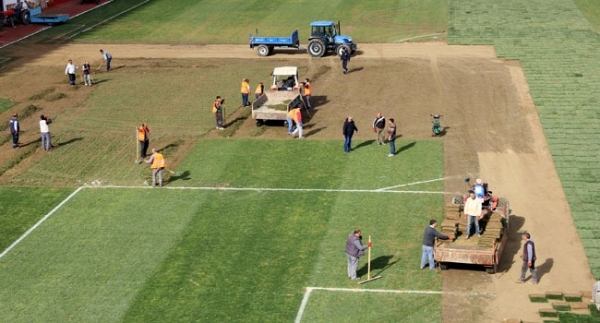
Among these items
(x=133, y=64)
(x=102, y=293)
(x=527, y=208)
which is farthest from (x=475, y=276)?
(x=133, y=64)

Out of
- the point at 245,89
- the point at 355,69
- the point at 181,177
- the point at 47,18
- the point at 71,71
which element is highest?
the point at 47,18

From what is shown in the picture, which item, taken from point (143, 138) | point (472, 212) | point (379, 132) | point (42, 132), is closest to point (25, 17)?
point (42, 132)

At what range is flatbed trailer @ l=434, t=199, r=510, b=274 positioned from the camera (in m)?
31.2

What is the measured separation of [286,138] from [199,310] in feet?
57.2

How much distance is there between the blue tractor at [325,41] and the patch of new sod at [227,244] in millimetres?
18321

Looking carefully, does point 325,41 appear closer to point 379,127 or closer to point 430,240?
point 379,127

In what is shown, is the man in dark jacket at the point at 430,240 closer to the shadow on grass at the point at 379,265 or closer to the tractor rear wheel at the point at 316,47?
the shadow on grass at the point at 379,265

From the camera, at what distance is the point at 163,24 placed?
72.8 m

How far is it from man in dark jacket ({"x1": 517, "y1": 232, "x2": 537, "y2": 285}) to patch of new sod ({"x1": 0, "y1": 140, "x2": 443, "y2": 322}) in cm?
301

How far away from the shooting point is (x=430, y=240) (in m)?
31.5

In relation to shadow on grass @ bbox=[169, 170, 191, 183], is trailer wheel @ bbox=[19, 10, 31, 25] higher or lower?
higher

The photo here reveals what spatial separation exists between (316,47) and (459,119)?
604 inches

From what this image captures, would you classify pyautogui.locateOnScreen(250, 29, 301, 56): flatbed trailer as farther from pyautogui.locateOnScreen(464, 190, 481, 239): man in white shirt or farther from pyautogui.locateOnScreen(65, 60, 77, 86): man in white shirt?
pyautogui.locateOnScreen(464, 190, 481, 239): man in white shirt

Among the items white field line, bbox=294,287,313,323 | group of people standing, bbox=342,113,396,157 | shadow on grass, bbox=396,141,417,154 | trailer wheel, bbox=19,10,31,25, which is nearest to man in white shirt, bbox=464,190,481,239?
white field line, bbox=294,287,313,323
